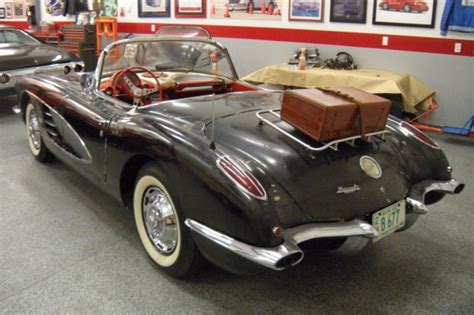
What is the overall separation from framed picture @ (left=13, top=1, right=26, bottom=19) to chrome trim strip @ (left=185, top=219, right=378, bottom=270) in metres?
10.8

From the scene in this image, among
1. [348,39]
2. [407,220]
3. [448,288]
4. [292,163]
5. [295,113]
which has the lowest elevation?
[448,288]

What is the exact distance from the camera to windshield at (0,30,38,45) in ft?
21.5

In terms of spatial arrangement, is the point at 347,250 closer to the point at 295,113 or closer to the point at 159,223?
the point at 295,113

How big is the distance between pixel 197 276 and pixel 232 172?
76cm

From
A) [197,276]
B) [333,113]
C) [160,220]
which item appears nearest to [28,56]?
[160,220]

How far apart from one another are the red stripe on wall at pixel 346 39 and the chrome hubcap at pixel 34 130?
4099 millimetres

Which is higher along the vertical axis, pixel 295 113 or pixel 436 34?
pixel 436 34

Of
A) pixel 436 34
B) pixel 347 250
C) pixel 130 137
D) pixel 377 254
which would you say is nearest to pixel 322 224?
pixel 347 250

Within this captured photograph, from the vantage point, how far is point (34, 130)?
163 inches

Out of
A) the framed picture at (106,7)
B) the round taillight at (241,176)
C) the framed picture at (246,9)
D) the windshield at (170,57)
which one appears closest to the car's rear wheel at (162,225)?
the round taillight at (241,176)

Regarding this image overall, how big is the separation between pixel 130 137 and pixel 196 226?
733mm

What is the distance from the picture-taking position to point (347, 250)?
2.41m

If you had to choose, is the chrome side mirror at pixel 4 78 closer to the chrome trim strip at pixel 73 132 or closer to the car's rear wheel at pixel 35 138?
the car's rear wheel at pixel 35 138

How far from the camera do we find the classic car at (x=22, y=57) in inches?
228
